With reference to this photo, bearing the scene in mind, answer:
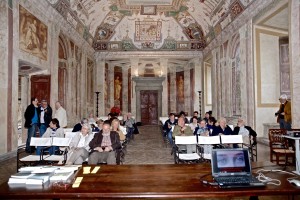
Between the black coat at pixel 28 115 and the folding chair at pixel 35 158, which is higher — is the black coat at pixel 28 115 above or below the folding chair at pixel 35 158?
above

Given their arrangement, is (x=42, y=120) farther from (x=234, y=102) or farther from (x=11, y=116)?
(x=234, y=102)

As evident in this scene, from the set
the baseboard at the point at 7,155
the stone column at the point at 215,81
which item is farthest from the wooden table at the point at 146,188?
the stone column at the point at 215,81

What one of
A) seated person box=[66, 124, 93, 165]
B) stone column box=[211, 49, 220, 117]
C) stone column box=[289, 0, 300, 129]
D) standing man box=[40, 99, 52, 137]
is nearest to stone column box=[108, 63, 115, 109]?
stone column box=[211, 49, 220, 117]

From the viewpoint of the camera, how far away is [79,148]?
5.86 meters

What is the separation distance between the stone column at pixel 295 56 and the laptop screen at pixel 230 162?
5.88 m

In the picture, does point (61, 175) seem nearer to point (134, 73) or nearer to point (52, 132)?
point (52, 132)

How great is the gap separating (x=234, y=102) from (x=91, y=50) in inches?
417

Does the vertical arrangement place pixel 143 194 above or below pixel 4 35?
below

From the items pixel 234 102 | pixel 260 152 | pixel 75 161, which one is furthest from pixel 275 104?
pixel 75 161

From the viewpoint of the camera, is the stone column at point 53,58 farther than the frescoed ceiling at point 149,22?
No

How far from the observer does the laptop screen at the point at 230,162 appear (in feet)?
8.99

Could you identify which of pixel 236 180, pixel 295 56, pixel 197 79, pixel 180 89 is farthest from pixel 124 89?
pixel 236 180

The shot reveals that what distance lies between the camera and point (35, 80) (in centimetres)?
1083

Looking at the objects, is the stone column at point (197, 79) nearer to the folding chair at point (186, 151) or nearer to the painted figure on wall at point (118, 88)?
the painted figure on wall at point (118, 88)
